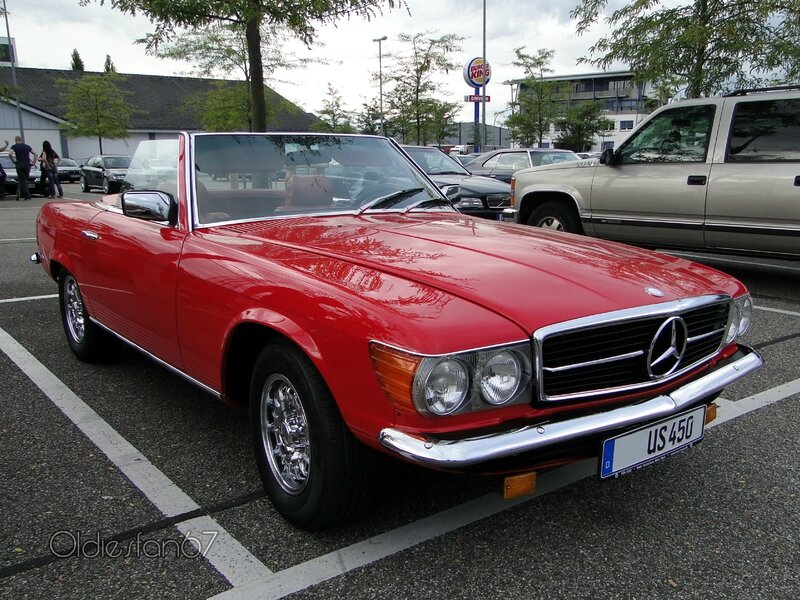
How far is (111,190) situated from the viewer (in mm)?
4598

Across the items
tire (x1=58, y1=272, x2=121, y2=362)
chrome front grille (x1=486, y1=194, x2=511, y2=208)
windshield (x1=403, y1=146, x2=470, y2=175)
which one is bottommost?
tire (x1=58, y1=272, x2=121, y2=362)

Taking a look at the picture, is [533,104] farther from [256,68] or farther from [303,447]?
[303,447]

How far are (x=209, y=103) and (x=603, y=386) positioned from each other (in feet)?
85.5

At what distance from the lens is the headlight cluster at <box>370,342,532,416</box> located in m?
1.93

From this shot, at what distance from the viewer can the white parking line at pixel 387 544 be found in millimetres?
2156

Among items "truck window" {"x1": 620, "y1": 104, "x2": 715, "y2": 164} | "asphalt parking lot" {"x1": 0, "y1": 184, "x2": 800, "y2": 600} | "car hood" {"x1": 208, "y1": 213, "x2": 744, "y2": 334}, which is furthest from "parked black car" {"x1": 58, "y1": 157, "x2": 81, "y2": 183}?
"car hood" {"x1": 208, "y1": 213, "x2": 744, "y2": 334}

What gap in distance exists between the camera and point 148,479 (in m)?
2.90

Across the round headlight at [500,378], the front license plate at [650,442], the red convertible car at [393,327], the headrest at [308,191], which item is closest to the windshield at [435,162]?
the headrest at [308,191]

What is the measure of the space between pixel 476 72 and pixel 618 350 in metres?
29.8

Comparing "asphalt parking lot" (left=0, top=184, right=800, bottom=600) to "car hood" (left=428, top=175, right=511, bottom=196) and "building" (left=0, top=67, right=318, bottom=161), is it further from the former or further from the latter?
"building" (left=0, top=67, right=318, bottom=161)

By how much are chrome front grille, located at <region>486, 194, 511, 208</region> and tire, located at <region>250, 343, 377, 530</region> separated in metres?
7.09

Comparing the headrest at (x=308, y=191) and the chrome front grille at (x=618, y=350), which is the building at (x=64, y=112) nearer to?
the headrest at (x=308, y=191)

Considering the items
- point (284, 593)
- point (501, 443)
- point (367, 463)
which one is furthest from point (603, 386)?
point (284, 593)

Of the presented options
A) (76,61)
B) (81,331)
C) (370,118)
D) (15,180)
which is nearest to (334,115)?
(370,118)
